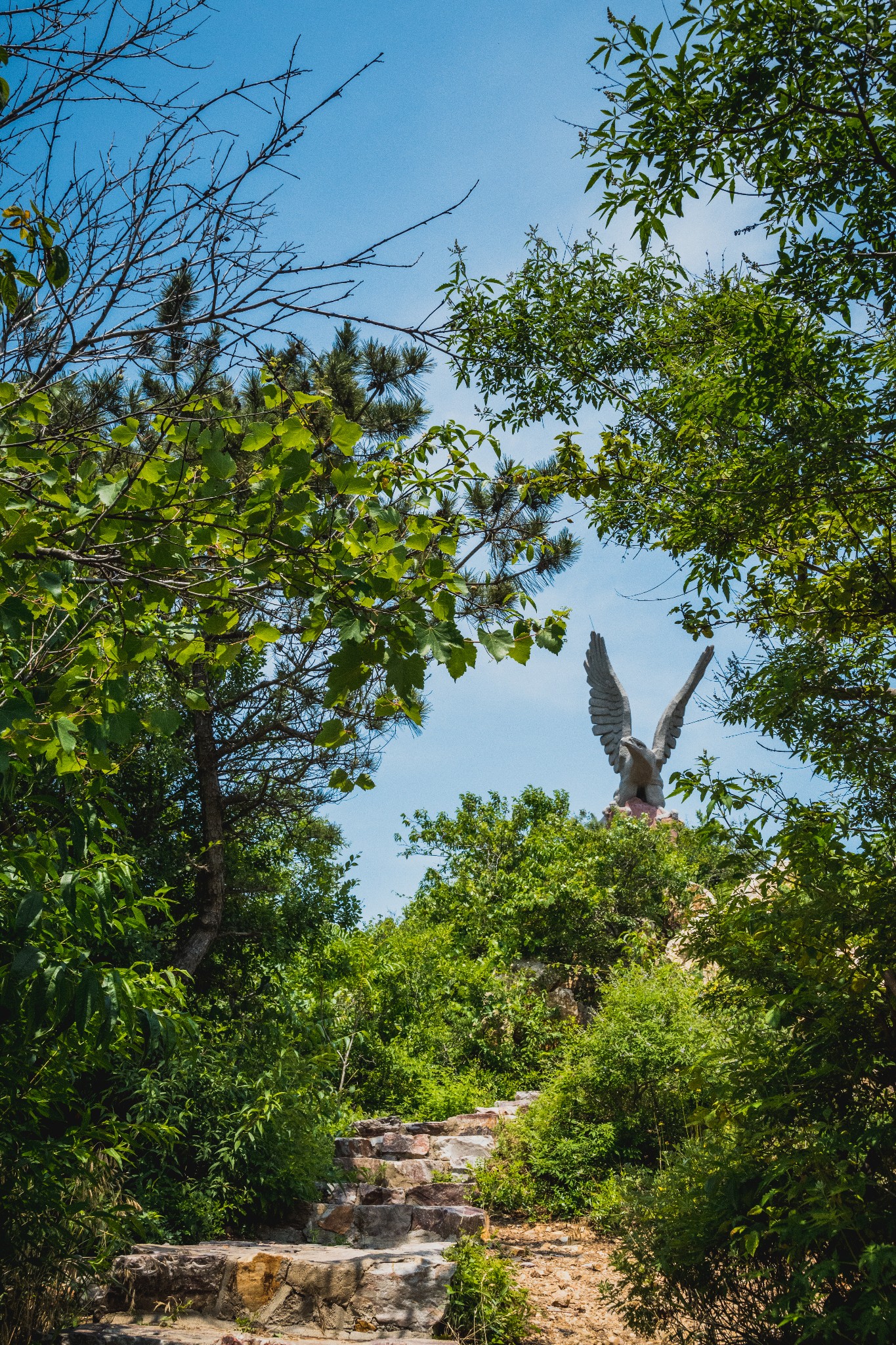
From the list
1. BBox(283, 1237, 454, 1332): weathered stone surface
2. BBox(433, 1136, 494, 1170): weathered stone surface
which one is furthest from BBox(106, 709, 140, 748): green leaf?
BBox(433, 1136, 494, 1170): weathered stone surface

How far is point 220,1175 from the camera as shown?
550cm

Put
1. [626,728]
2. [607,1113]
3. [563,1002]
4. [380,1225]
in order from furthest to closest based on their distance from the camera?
[626,728]
[563,1002]
[607,1113]
[380,1225]

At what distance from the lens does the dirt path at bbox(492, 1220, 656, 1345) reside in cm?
449

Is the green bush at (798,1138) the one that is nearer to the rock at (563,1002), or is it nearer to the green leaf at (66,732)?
the green leaf at (66,732)

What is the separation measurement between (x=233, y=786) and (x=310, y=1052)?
256 centimetres

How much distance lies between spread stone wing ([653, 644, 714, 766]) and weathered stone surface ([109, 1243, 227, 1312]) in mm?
13272

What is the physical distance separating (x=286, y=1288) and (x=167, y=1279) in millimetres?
625

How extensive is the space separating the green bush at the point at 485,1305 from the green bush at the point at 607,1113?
205 centimetres

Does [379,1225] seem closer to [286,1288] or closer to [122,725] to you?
[286,1288]

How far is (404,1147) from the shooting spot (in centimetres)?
739

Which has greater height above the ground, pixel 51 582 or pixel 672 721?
pixel 672 721

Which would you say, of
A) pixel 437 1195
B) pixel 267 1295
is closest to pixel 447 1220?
pixel 437 1195

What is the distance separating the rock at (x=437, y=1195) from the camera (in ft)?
21.0

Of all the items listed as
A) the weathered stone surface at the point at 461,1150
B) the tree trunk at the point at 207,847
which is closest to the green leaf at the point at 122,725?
the tree trunk at the point at 207,847
